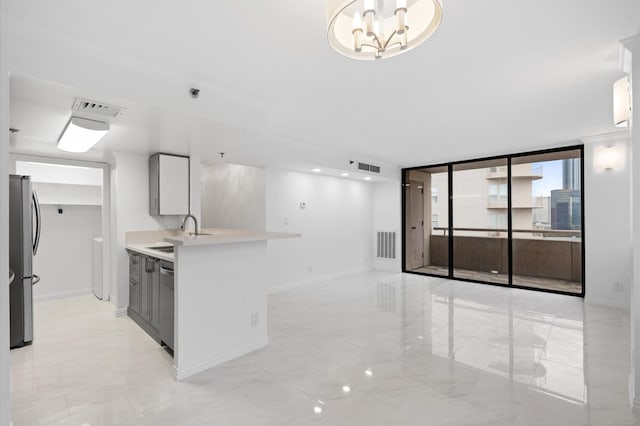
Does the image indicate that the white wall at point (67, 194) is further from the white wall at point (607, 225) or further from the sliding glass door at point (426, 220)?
the white wall at point (607, 225)

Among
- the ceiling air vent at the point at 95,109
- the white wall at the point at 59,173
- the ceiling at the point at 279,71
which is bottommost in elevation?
the white wall at the point at 59,173

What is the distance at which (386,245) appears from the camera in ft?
23.6

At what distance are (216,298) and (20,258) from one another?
2084 millimetres

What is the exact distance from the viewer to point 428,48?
215 cm

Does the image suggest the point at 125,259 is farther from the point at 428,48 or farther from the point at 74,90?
the point at 428,48

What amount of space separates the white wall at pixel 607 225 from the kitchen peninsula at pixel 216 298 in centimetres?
464

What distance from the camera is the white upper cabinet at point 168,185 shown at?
4.07 m

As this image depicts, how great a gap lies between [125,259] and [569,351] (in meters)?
5.01

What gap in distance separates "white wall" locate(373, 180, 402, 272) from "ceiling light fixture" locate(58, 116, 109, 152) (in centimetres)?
555

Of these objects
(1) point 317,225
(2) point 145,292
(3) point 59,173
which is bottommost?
(2) point 145,292

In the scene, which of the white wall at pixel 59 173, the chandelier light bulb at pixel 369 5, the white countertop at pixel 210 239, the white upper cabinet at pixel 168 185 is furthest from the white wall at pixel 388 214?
the chandelier light bulb at pixel 369 5

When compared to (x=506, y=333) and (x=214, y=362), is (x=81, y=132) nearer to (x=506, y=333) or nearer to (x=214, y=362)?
(x=214, y=362)

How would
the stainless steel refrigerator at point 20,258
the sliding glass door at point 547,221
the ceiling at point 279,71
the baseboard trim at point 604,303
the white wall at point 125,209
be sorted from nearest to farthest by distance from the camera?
1. the ceiling at point 279,71
2. the stainless steel refrigerator at point 20,258
3. the white wall at point 125,209
4. the baseboard trim at point 604,303
5. the sliding glass door at point 547,221

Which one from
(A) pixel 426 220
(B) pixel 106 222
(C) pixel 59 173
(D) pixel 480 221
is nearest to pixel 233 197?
(B) pixel 106 222
